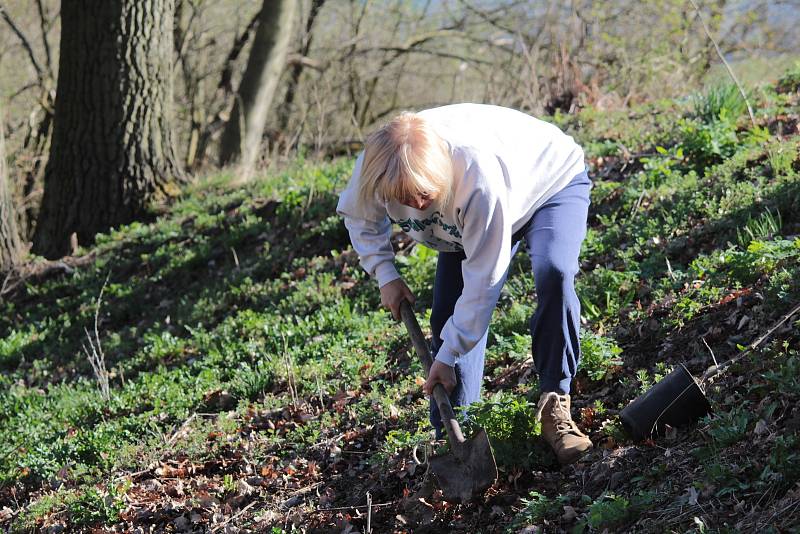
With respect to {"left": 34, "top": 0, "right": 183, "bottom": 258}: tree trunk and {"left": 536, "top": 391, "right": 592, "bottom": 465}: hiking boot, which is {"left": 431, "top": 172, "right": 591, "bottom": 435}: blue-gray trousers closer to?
{"left": 536, "top": 391, "right": 592, "bottom": 465}: hiking boot

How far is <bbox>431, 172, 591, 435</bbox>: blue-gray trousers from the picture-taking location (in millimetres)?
3406

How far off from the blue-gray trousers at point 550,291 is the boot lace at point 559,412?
4cm

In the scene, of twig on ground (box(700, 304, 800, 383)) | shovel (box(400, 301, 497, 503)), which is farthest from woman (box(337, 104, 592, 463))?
twig on ground (box(700, 304, 800, 383))

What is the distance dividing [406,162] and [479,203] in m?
0.34

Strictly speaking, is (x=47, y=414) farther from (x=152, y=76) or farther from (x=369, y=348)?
(x=152, y=76)

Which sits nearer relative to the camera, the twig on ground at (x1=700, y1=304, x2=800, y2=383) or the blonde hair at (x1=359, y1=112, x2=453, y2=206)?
the blonde hair at (x1=359, y1=112, x2=453, y2=206)

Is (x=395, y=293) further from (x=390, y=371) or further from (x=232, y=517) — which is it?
(x=390, y=371)

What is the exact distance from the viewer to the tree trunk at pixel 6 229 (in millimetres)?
8758

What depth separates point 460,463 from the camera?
353 centimetres

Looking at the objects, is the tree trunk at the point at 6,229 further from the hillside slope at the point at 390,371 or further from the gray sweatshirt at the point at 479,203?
the gray sweatshirt at the point at 479,203

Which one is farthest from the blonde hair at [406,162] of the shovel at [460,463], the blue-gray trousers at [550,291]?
the shovel at [460,463]

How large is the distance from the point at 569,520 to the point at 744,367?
1.22 m

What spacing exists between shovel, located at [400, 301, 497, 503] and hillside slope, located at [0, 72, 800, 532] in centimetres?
19

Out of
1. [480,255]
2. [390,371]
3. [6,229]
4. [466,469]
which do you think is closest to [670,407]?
[466,469]
